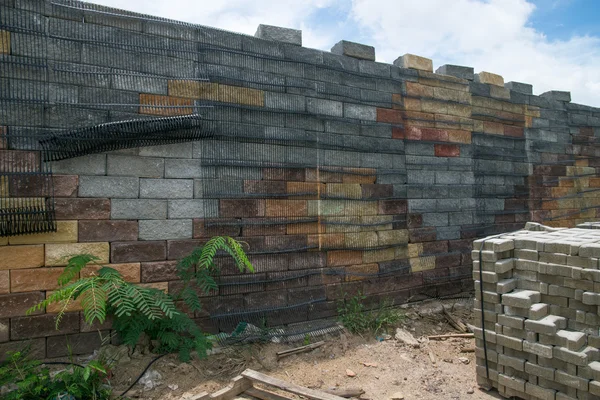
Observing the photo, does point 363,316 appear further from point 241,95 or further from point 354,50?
point 354,50

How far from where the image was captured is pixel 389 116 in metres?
5.16

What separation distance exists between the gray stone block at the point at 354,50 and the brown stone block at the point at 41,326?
13.4 ft

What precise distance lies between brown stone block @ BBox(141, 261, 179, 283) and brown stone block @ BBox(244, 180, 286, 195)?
1.06m

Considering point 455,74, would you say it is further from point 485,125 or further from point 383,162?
point 383,162

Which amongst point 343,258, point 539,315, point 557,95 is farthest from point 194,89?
point 557,95

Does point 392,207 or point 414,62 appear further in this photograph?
point 414,62

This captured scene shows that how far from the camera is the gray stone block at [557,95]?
6.99 meters

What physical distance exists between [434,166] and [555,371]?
3029mm

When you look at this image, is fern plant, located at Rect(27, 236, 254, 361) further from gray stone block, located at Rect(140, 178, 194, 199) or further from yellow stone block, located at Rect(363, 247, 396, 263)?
yellow stone block, located at Rect(363, 247, 396, 263)

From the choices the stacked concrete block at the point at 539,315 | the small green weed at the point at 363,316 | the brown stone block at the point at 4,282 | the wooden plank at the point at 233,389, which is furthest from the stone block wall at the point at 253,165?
the stacked concrete block at the point at 539,315

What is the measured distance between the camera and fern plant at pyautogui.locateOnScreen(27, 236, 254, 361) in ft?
9.55

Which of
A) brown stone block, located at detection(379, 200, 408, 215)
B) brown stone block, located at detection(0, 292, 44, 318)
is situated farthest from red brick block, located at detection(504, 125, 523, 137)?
brown stone block, located at detection(0, 292, 44, 318)

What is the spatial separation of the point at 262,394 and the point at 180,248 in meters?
1.54

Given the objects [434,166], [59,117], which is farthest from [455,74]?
[59,117]
